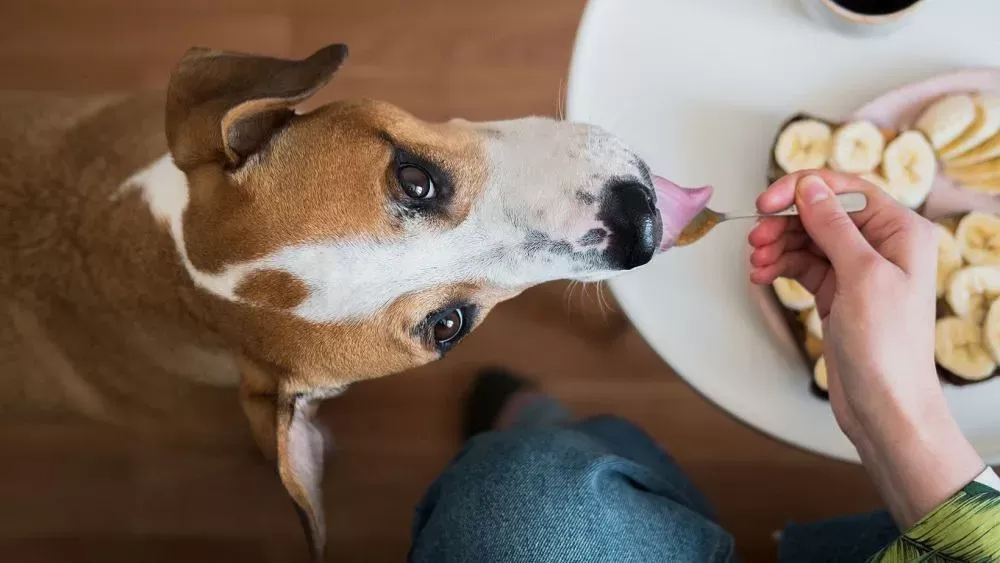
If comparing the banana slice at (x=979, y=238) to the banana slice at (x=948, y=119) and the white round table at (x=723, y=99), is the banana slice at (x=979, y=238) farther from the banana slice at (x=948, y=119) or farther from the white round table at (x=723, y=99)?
the white round table at (x=723, y=99)

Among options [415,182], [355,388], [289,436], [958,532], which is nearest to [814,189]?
[958,532]

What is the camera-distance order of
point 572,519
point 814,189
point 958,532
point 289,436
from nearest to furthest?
point 958,532 → point 814,189 → point 289,436 → point 572,519

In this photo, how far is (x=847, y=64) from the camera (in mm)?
1646

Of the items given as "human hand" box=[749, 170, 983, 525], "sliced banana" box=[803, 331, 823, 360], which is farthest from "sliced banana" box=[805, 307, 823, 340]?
"human hand" box=[749, 170, 983, 525]

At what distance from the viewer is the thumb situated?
4.54ft

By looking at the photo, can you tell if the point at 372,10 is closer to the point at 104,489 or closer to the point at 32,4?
the point at 32,4

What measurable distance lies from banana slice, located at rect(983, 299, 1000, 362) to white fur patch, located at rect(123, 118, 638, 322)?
2.54ft

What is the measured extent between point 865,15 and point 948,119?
0.27 metres

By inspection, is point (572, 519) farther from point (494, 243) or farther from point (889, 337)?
point (889, 337)

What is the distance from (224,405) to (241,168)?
0.93 meters

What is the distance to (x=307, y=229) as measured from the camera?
139 cm

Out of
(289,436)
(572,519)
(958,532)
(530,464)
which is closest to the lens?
(958,532)

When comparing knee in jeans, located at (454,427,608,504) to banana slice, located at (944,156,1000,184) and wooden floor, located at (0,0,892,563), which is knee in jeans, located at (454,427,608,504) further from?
banana slice, located at (944,156,1000,184)

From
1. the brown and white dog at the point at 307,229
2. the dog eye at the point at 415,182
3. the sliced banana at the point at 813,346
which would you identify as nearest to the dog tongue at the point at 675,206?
the brown and white dog at the point at 307,229
